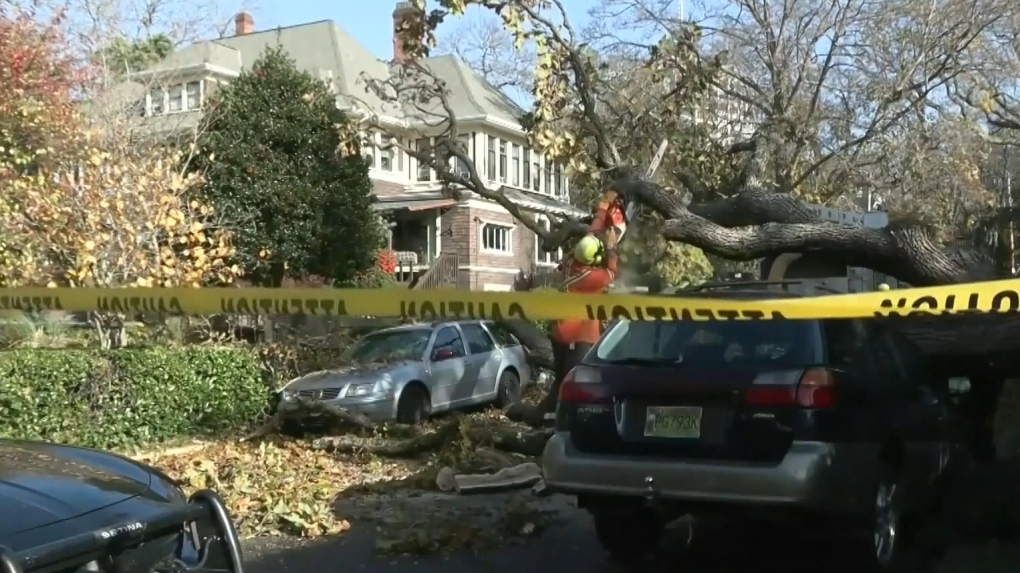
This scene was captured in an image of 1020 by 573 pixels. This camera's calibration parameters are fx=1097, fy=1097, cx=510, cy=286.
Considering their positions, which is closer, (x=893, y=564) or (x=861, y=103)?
(x=893, y=564)

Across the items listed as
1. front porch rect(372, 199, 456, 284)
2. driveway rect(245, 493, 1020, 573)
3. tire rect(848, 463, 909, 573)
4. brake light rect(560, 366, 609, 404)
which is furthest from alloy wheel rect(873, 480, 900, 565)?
front porch rect(372, 199, 456, 284)

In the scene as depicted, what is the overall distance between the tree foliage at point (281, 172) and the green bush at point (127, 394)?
9503 millimetres

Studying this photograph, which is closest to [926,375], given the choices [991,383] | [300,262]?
[991,383]

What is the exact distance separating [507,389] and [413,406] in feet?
8.31

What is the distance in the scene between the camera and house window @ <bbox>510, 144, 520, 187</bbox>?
132 feet

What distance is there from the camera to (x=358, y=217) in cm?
2589

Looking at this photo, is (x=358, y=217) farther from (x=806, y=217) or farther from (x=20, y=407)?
(x=806, y=217)

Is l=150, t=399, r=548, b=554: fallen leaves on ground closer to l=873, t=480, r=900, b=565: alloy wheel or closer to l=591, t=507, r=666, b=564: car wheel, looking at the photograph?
l=591, t=507, r=666, b=564: car wheel

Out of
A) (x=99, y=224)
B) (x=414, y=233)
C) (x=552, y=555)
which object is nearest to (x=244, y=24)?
(x=414, y=233)

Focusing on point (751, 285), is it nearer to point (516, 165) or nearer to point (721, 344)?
point (721, 344)

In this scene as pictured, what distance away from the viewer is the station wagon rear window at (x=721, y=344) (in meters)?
5.76

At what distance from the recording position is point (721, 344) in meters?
5.97

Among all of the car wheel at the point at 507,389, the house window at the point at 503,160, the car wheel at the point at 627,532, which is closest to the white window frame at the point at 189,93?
the house window at the point at 503,160

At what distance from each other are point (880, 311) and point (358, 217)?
22.1 metres
